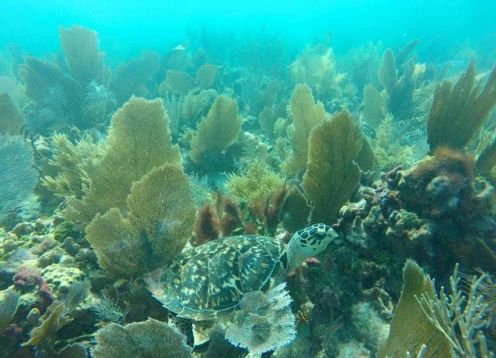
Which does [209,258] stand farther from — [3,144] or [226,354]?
[3,144]

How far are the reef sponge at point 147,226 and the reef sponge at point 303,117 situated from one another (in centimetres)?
285

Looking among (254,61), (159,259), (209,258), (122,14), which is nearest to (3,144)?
(159,259)

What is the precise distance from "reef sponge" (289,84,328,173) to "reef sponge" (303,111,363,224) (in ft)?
6.15

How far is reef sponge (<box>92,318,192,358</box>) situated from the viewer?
1955 millimetres

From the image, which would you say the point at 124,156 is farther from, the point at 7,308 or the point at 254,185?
the point at 254,185

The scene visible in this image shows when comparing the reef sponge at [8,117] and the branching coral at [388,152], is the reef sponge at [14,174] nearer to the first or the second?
the reef sponge at [8,117]

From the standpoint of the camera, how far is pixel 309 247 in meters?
2.79

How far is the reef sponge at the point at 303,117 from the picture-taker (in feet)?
17.9

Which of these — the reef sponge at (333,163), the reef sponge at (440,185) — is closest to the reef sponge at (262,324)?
the reef sponge at (333,163)

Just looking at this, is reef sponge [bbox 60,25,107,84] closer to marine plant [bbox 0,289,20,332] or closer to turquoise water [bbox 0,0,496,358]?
turquoise water [bbox 0,0,496,358]

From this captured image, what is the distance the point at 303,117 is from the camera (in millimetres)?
5648

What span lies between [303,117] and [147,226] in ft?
12.3

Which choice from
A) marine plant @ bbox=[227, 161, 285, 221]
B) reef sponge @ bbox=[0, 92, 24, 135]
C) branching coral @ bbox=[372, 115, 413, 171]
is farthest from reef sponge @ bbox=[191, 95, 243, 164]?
reef sponge @ bbox=[0, 92, 24, 135]

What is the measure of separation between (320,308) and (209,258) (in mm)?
1121
